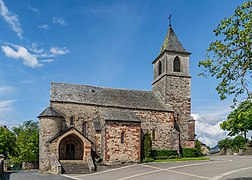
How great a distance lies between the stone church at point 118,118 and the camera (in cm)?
3192

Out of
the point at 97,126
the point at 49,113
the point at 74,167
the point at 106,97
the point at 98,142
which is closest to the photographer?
the point at 74,167

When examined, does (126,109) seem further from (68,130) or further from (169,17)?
(169,17)

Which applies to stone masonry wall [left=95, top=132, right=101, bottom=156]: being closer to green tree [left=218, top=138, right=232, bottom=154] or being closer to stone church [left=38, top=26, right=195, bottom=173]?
stone church [left=38, top=26, right=195, bottom=173]

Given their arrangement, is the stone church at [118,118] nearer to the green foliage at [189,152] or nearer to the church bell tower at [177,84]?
the church bell tower at [177,84]

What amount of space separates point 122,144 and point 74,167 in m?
6.16

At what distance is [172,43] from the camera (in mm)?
42094

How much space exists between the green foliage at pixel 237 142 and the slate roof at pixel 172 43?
2212cm

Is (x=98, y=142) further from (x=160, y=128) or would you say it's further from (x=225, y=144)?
(x=225, y=144)

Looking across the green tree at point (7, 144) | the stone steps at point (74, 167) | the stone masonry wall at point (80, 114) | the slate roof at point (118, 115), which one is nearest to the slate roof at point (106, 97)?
the stone masonry wall at point (80, 114)

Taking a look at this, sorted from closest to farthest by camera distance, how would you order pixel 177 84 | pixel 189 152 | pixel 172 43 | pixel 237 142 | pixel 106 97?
pixel 106 97 < pixel 189 152 < pixel 177 84 < pixel 172 43 < pixel 237 142

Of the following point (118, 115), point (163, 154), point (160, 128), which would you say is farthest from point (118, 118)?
point (163, 154)

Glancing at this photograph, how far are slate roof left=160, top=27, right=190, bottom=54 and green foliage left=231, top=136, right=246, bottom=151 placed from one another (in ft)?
72.6

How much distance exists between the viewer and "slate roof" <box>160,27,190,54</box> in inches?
1626

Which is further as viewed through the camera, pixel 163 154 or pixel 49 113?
pixel 163 154
